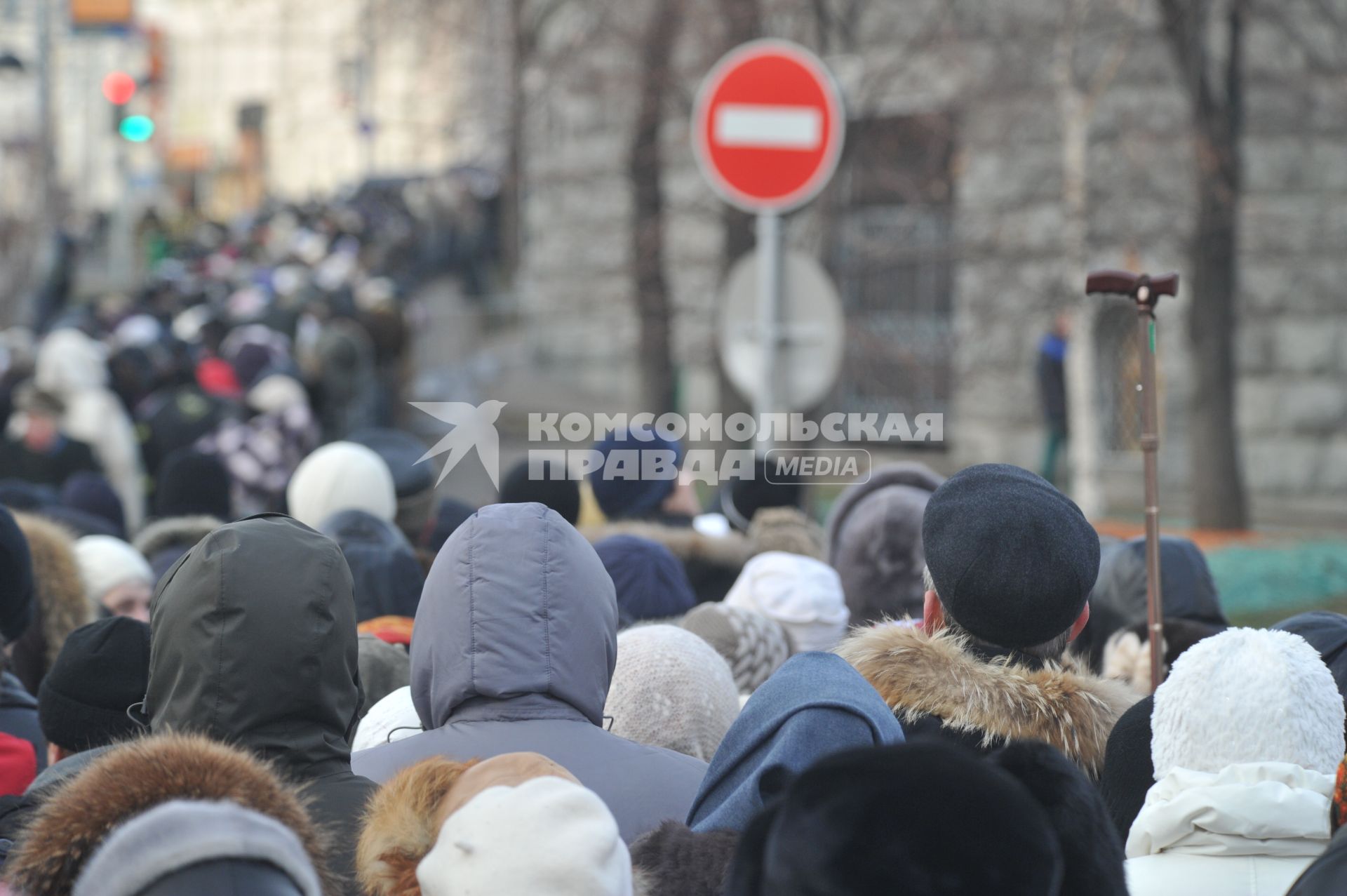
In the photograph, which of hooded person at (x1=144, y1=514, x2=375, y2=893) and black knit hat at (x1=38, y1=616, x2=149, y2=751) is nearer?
hooded person at (x1=144, y1=514, x2=375, y2=893)

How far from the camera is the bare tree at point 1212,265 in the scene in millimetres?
13414

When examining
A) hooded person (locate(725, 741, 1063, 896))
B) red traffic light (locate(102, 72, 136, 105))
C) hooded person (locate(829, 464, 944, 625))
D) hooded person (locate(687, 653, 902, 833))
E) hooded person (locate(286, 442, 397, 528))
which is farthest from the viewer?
red traffic light (locate(102, 72, 136, 105))

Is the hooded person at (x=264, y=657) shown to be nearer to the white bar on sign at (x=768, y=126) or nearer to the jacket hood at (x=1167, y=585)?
the jacket hood at (x=1167, y=585)

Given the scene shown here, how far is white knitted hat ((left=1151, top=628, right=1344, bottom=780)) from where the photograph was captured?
287 centimetres

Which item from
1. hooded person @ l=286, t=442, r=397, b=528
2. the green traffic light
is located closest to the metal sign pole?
hooded person @ l=286, t=442, r=397, b=528

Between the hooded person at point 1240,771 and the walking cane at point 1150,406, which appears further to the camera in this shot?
the walking cane at point 1150,406

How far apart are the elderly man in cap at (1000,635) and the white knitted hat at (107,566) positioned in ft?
9.76

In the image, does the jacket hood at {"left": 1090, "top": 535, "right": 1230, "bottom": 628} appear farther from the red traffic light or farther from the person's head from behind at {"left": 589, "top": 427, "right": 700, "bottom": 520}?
the red traffic light

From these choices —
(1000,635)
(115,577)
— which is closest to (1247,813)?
(1000,635)

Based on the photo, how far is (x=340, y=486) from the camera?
6.13 metres

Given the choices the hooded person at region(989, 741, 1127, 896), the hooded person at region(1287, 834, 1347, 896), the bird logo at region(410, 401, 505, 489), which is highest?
the hooded person at region(989, 741, 1127, 896)

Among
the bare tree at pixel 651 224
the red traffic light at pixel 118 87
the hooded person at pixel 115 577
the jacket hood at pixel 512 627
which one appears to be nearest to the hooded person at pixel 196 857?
the jacket hood at pixel 512 627

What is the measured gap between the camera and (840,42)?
1255 cm

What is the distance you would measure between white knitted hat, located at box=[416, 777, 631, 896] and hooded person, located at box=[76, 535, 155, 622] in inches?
127
